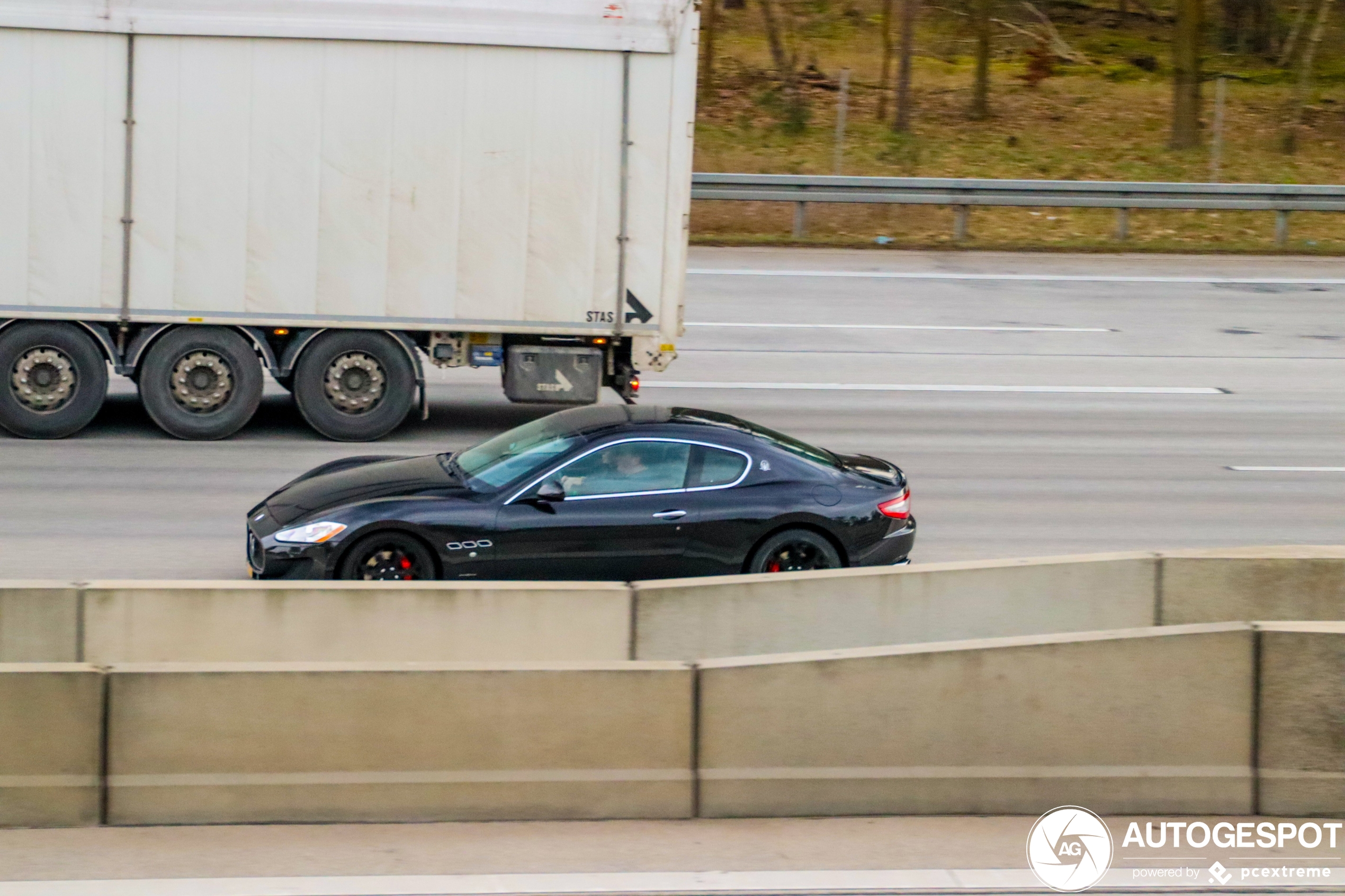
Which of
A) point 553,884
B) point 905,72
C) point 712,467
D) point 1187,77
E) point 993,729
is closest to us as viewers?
point 553,884

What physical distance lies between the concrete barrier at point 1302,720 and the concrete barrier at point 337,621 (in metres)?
2.97

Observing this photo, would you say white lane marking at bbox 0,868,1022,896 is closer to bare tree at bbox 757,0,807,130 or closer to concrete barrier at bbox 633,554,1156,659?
concrete barrier at bbox 633,554,1156,659

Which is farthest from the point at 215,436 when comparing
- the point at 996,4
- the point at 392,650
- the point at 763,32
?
the point at 996,4

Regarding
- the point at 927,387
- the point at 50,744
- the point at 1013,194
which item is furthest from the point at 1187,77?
the point at 50,744

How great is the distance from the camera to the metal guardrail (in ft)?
83.0

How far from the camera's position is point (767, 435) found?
9.75 meters

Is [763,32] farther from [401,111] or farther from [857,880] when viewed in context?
[857,880]

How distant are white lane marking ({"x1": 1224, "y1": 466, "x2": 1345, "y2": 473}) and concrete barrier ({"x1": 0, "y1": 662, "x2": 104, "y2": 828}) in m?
10.8

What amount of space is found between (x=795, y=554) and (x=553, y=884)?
4242mm

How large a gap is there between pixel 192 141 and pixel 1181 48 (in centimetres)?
2269

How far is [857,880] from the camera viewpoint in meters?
5.47

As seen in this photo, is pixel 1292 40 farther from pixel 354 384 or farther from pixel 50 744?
pixel 50 744

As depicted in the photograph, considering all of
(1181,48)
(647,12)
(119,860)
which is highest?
(1181,48)

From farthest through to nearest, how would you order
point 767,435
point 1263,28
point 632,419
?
1. point 1263,28
2. point 767,435
3. point 632,419
